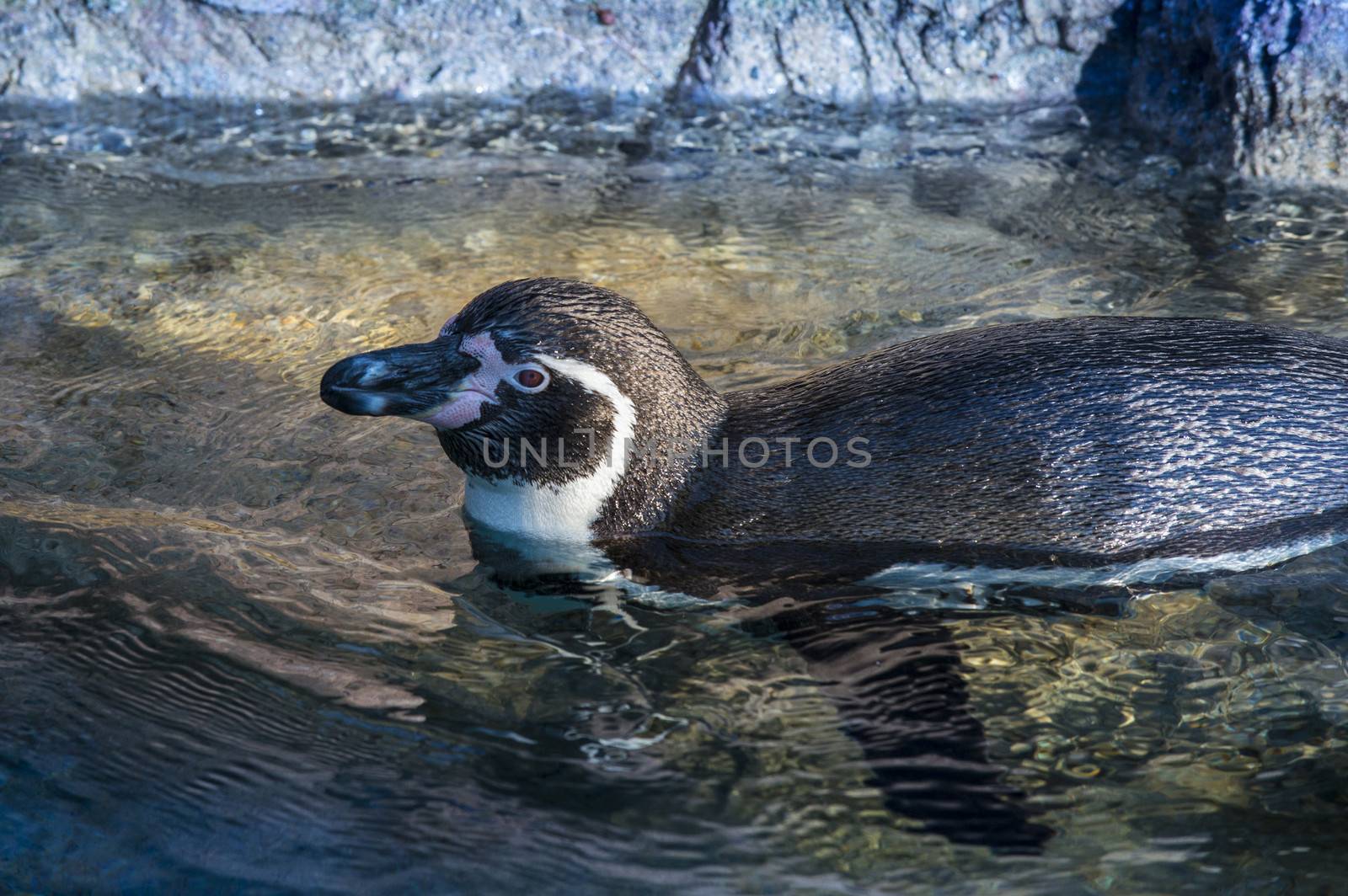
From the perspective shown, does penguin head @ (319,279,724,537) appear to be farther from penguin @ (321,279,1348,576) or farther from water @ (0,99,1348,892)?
water @ (0,99,1348,892)

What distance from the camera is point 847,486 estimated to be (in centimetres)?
332

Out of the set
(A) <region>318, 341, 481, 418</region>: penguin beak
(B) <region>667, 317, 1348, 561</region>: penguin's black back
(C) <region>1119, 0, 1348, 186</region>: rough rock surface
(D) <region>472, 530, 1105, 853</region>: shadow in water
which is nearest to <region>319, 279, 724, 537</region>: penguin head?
(A) <region>318, 341, 481, 418</region>: penguin beak

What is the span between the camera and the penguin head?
3.27 metres

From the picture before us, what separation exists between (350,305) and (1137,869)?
3.57m

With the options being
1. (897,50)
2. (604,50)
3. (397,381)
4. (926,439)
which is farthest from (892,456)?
(604,50)

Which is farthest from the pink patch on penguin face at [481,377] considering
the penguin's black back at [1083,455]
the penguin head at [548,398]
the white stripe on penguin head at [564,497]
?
the penguin's black back at [1083,455]

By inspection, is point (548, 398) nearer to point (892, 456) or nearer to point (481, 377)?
point (481, 377)

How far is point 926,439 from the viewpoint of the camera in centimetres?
329

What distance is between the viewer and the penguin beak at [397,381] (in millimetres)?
3219

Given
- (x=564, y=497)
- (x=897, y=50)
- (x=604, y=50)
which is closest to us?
(x=564, y=497)

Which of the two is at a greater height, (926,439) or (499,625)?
(926,439)

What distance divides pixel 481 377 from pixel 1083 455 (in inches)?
59.4

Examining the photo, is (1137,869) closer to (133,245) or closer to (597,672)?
(597,672)

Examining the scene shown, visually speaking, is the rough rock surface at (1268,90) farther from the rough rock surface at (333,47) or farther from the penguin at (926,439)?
the penguin at (926,439)
